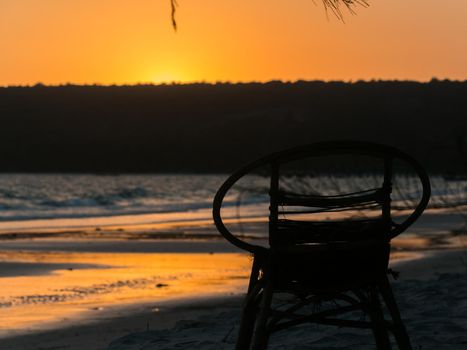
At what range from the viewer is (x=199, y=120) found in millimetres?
95688

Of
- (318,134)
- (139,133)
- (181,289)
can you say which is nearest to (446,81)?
(318,134)

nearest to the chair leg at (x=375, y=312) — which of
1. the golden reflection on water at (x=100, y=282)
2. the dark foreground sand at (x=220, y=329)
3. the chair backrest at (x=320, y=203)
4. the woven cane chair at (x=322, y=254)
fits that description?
the woven cane chair at (x=322, y=254)

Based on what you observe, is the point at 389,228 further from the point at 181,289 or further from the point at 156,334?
the point at 181,289

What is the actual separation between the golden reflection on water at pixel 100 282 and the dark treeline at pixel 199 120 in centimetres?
7080

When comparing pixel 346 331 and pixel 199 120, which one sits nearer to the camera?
pixel 346 331

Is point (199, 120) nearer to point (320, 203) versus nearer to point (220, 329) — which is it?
point (220, 329)

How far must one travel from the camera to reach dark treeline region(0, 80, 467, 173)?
285 ft

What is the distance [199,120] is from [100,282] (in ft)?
287

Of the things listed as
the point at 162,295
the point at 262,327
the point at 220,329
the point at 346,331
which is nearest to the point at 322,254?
the point at 262,327

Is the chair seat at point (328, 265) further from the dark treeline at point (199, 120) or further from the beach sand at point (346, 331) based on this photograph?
the dark treeline at point (199, 120)

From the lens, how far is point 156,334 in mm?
5289

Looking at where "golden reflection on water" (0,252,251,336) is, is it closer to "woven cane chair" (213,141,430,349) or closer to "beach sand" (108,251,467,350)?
"beach sand" (108,251,467,350)

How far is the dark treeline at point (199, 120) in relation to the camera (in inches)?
3423

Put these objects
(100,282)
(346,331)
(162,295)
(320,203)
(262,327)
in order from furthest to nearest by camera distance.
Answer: (100,282) < (162,295) < (346,331) < (320,203) < (262,327)
